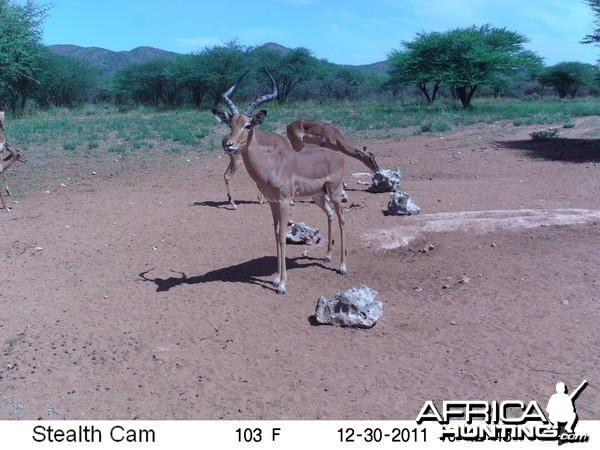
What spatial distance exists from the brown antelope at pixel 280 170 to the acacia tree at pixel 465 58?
29188mm

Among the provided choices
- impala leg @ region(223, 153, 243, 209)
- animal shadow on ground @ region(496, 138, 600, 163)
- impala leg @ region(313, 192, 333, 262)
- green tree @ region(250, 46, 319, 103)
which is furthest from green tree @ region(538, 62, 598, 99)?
impala leg @ region(313, 192, 333, 262)

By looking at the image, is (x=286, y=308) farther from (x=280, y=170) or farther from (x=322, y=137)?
(x=322, y=137)

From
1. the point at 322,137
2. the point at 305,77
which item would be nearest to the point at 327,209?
the point at 322,137

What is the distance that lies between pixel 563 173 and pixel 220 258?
9.14 m

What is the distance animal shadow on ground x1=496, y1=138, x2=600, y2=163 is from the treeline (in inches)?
648

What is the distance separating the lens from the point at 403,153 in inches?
732

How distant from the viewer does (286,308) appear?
A: 7.11 m

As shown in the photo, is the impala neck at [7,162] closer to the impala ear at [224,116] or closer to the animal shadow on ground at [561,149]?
the impala ear at [224,116]

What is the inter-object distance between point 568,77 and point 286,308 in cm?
6046

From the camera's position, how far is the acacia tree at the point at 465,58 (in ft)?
117

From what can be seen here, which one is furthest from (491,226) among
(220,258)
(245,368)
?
(245,368)

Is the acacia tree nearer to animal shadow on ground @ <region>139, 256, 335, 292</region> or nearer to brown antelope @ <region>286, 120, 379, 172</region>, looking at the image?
brown antelope @ <region>286, 120, 379, 172</region>

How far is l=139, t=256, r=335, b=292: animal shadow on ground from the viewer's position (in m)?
7.89

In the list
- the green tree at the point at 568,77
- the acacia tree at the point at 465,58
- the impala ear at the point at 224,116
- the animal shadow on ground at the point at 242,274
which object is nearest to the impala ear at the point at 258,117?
the impala ear at the point at 224,116
